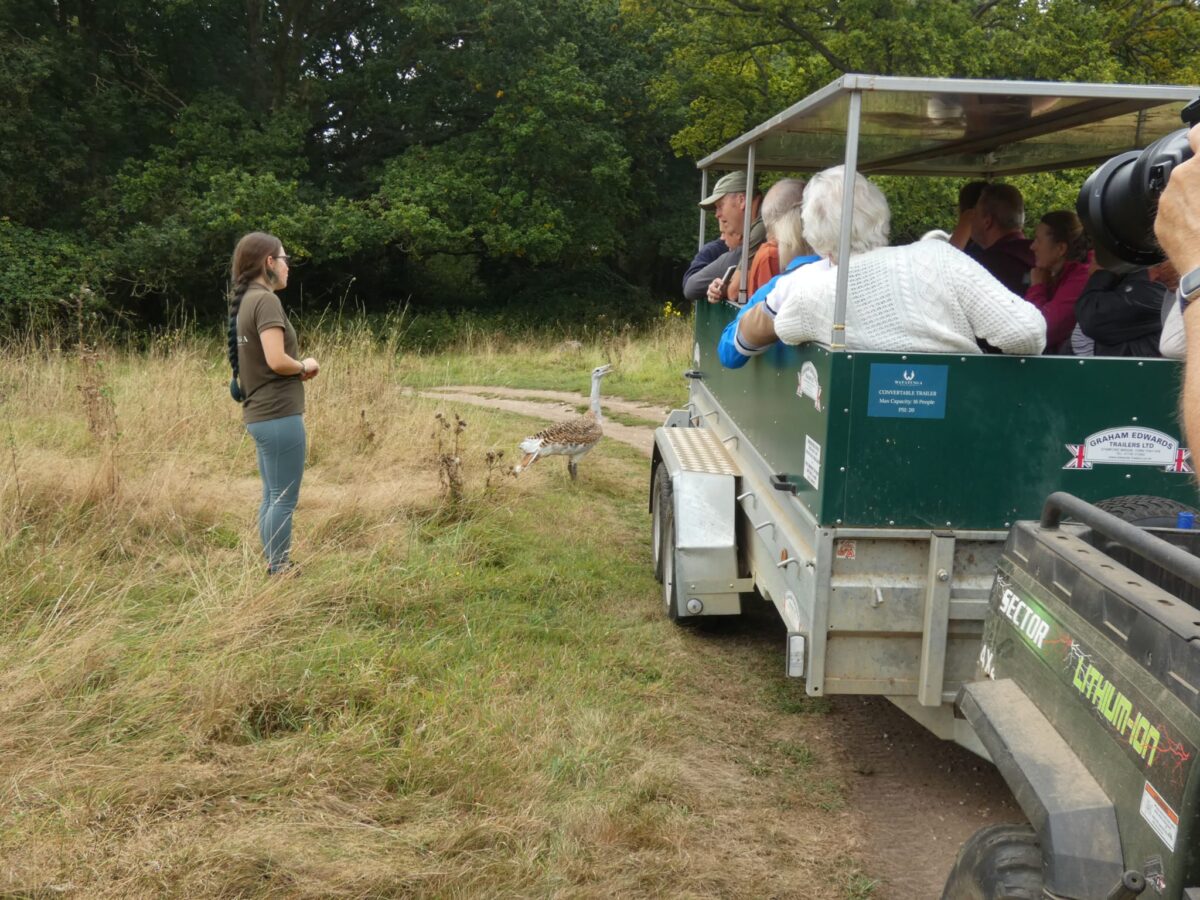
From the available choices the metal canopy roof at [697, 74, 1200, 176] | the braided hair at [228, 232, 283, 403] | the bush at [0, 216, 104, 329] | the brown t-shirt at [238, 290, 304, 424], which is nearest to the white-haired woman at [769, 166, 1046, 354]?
the metal canopy roof at [697, 74, 1200, 176]

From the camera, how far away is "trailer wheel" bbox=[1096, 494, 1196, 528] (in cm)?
274

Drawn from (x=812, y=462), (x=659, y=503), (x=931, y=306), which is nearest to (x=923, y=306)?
(x=931, y=306)

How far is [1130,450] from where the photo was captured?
3.48 m

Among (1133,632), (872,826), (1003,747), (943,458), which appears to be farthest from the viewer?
(872,826)

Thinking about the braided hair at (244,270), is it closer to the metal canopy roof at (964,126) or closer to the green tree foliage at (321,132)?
the metal canopy roof at (964,126)

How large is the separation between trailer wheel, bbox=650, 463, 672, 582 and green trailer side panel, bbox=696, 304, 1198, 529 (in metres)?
2.23

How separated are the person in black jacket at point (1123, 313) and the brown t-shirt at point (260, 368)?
359 cm

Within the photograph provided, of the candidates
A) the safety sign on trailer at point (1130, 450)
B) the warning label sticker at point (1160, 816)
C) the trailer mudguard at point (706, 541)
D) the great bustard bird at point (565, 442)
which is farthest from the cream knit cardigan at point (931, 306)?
the great bustard bird at point (565, 442)

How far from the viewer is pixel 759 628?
19.0 feet

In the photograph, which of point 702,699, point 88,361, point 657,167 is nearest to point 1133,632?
point 702,699

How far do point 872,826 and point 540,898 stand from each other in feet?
4.29

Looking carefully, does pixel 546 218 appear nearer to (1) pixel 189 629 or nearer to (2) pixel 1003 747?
(1) pixel 189 629

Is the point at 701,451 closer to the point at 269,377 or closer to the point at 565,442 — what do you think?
the point at 269,377

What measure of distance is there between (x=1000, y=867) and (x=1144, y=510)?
1221mm
